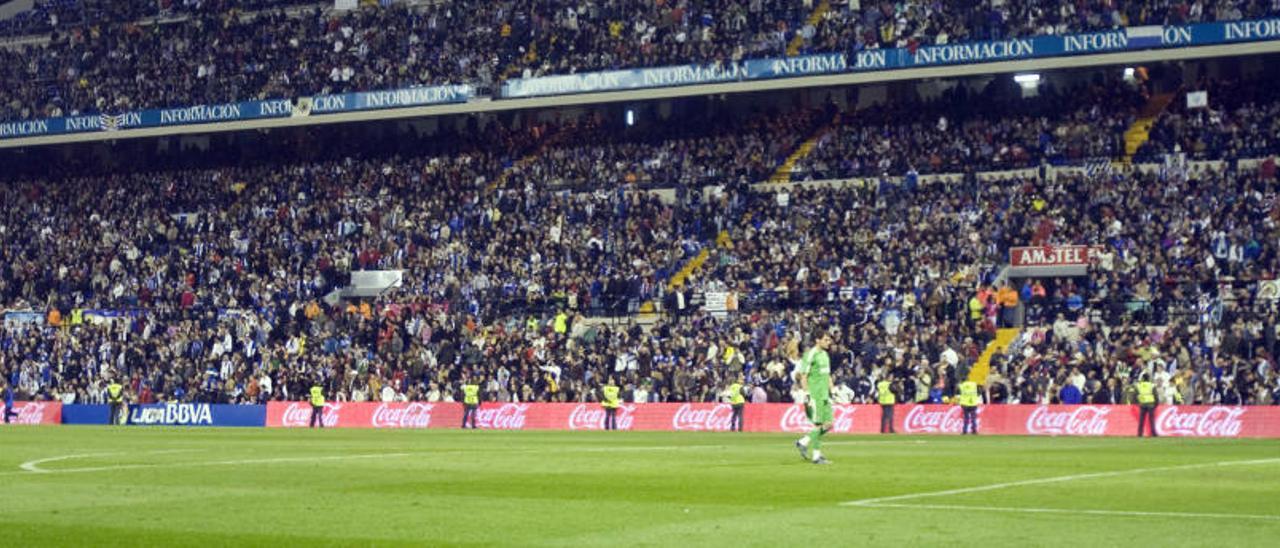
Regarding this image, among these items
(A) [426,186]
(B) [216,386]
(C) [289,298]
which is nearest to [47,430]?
(B) [216,386]

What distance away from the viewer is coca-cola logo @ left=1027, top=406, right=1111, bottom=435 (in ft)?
132

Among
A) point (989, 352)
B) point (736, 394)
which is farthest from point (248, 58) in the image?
point (989, 352)

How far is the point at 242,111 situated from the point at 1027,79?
29.9m

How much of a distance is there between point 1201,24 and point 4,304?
43.9 meters

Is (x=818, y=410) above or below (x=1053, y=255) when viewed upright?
below

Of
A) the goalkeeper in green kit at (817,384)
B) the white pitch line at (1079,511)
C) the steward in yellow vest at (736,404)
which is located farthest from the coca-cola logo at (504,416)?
the white pitch line at (1079,511)

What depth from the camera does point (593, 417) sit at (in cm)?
4769

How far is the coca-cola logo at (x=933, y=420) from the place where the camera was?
42656mm

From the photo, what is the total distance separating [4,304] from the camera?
67.7 metres

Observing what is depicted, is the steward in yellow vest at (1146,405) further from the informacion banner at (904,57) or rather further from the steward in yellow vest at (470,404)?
the informacion banner at (904,57)

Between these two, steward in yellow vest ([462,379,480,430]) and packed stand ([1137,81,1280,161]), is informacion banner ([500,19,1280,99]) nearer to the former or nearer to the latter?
packed stand ([1137,81,1280,161])

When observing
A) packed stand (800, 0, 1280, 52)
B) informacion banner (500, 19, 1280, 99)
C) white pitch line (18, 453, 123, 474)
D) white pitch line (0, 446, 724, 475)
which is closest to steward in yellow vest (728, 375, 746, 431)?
white pitch line (0, 446, 724, 475)

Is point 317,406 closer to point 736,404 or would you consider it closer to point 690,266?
point 690,266

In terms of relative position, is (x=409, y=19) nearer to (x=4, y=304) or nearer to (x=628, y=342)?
(x=4, y=304)
